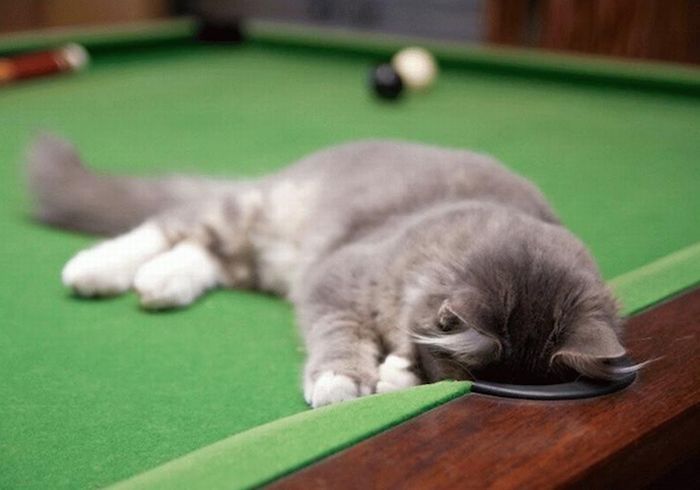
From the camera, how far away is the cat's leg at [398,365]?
1453 mm

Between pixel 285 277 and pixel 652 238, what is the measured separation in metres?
0.85

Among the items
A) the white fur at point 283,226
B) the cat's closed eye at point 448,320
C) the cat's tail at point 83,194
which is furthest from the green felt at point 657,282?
the cat's tail at point 83,194

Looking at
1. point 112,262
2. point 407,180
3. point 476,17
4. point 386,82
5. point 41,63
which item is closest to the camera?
point 112,262

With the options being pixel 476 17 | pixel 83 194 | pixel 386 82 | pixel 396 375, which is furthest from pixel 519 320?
pixel 476 17

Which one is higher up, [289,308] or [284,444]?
[284,444]

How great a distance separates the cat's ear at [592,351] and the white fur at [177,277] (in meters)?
0.83

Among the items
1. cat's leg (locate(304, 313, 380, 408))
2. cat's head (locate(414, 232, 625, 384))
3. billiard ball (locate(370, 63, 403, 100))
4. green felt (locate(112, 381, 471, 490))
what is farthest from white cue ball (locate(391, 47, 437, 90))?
green felt (locate(112, 381, 471, 490))

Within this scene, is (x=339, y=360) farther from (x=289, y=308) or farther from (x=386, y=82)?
(x=386, y=82)

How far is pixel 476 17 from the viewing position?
6.07 meters

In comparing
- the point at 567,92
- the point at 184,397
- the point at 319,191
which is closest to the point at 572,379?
the point at 184,397

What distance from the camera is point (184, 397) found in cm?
134

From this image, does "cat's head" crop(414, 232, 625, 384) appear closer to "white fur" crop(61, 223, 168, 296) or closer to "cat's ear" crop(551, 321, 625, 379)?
"cat's ear" crop(551, 321, 625, 379)

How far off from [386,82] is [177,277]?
5.60 feet

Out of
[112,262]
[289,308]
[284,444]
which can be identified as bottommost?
[289,308]
